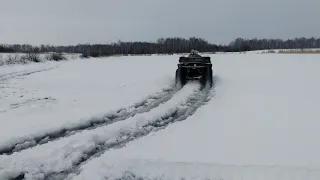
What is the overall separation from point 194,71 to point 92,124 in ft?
29.3

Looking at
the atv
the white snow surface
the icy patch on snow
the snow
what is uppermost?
the atv

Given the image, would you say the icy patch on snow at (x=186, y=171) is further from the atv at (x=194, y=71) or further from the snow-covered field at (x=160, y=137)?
the atv at (x=194, y=71)

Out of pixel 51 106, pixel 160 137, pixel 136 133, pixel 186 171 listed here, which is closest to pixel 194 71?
pixel 51 106

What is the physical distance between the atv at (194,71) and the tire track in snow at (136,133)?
365 centimetres

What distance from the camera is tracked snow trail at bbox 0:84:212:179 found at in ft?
16.9

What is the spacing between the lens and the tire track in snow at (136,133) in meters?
5.14

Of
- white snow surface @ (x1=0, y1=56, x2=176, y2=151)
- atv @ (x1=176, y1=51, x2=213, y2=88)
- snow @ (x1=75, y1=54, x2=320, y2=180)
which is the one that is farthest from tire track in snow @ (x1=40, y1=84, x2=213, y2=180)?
atv @ (x1=176, y1=51, x2=213, y2=88)

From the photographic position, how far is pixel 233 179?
501 cm

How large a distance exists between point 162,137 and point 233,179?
215 cm

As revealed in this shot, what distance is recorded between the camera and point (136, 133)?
723 centimetres

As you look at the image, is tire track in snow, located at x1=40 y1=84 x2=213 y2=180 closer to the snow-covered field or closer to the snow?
the snow-covered field

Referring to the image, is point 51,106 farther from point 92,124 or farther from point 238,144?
point 238,144

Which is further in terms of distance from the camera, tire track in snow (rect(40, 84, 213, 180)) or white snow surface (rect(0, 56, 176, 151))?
white snow surface (rect(0, 56, 176, 151))

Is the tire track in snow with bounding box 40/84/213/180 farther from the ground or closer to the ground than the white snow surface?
closer to the ground
